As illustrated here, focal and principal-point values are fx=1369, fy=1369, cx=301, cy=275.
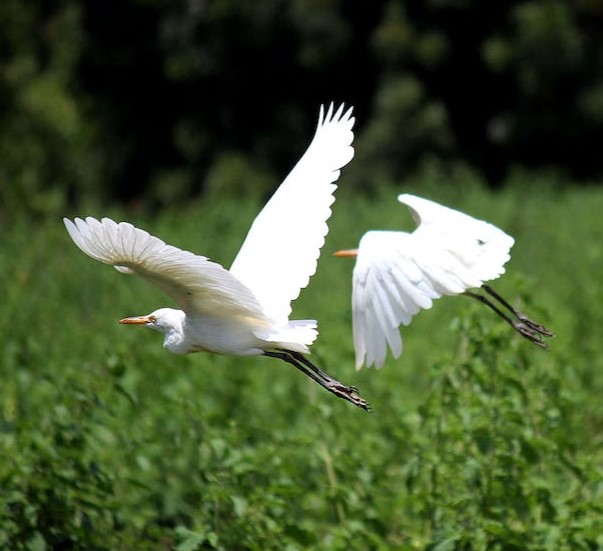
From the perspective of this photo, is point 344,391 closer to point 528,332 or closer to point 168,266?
point 168,266

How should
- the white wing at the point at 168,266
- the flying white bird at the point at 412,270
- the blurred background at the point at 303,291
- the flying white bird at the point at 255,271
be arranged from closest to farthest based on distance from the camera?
the white wing at the point at 168,266
the flying white bird at the point at 255,271
the flying white bird at the point at 412,270
the blurred background at the point at 303,291

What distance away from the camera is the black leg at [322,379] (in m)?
5.45

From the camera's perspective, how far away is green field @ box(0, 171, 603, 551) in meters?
5.66

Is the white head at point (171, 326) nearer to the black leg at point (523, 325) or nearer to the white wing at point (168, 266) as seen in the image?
the white wing at point (168, 266)

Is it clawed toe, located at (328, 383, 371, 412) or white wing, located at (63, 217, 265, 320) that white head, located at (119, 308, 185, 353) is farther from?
clawed toe, located at (328, 383, 371, 412)

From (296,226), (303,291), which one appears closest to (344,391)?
(296,226)

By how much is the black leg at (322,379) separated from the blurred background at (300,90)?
20178 millimetres

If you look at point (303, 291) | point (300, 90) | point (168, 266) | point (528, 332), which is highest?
point (300, 90)

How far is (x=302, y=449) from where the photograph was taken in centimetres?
777

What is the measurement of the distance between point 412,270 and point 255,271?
0.73 metres

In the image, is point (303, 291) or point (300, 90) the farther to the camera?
point (300, 90)

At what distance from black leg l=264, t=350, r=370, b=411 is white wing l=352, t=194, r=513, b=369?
0.62ft

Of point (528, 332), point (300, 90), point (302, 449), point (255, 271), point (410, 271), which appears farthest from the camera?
point (300, 90)

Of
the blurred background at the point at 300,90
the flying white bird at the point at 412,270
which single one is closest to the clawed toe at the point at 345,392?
the flying white bird at the point at 412,270
